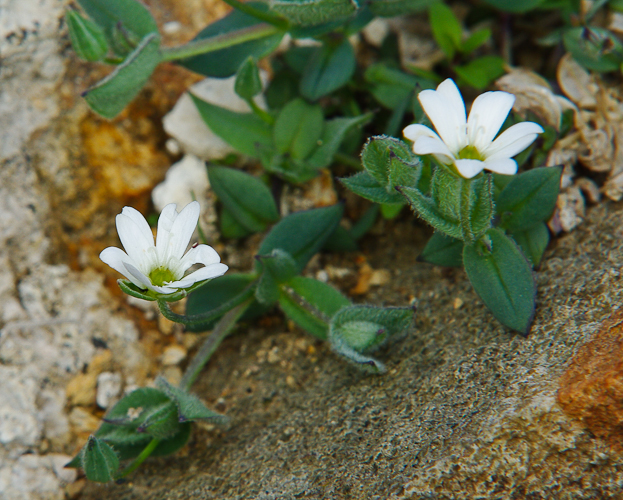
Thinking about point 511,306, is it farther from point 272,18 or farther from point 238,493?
point 272,18

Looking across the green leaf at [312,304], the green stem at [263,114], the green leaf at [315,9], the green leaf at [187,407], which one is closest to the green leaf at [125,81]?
the green stem at [263,114]

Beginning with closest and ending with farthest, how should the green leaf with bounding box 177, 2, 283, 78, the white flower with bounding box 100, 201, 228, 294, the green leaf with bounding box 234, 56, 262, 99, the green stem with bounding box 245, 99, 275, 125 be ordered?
the white flower with bounding box 100, 201, 228, 294 → the green leaf with bounding box 234, 56, 262, 99 → the green leaf with bounding box 177, 2, 283, 78 → the green stem with bounding box 245, 99, 275, 125

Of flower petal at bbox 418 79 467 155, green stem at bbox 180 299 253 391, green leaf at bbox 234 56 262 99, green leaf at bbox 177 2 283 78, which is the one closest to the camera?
flower petal at bbox 418 79 467 155

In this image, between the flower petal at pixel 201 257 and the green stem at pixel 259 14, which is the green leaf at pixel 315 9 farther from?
the flower petal at pixel 201 257

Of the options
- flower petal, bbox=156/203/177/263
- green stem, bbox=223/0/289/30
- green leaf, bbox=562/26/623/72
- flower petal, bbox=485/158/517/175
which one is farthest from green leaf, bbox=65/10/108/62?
green leaf, bbox=562/26/623/72

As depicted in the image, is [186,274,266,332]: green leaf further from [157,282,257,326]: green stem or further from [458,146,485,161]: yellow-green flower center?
[458,146,485,161]: yellow-green flower center
